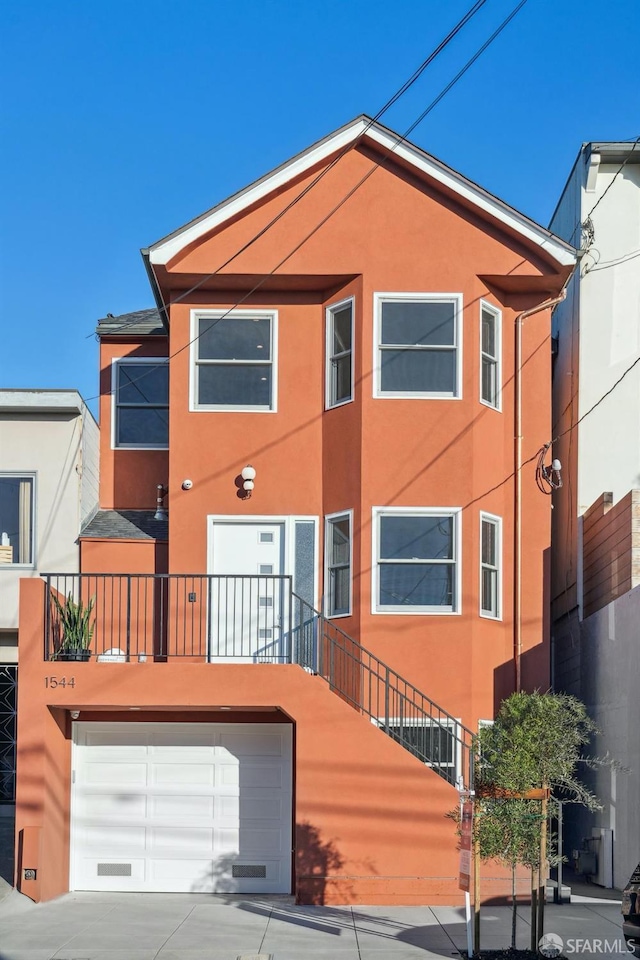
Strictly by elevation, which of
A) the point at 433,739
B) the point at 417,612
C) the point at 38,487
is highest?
the point at 38,487

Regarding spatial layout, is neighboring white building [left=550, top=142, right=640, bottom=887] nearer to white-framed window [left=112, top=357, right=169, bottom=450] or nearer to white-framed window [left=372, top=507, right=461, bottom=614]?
white-framed window [left=372, top=507, right=461, bottom=614]

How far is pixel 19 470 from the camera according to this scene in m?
19.2

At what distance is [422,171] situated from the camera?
1738cm

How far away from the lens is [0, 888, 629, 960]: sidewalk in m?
11.9

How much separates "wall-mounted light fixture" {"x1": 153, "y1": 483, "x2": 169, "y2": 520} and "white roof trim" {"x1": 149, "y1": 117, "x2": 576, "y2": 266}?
149 inches

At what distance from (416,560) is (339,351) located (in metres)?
3.24

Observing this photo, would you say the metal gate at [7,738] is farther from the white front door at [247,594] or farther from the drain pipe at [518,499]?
the drain pipe at [518,499]

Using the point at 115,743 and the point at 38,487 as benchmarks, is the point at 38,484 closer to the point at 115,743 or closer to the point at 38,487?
the point at 38,487

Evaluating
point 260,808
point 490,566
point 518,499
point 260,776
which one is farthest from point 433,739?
point 518,499

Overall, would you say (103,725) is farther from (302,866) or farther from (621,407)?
(621,407)

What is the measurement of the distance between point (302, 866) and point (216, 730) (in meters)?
2.41

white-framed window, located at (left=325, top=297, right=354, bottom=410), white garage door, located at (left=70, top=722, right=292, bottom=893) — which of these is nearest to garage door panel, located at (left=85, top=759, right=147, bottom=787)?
white garage door, located at (left=70, top=722, right=292, bottom=893)

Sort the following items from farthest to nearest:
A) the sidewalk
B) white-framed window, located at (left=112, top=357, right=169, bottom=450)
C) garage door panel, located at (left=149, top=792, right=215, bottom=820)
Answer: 1. white-framed window, located at (left=112, top=357, right=169, bottom=450)
2. garage door panel, located at (left=149, top=792, right=215, bottom=820)
3. the sidewalk

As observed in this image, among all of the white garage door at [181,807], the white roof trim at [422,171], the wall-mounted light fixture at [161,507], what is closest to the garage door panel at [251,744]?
the white garage door at [181,807]
